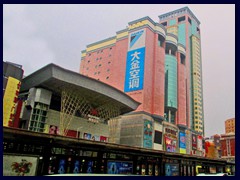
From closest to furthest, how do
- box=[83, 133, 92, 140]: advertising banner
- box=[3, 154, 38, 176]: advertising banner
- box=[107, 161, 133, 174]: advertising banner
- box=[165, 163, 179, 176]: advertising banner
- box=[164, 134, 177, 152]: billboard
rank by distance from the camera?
box=[3, 154, 38, 176]: advertising banner
box=[107, 161, 133, 174]: advertising banner
box=[165, 163, 179, 176]: advertising banner
box=[83, 133, 92, 140]: advertising banner
box=[164, 134, 177, 152]: billboard

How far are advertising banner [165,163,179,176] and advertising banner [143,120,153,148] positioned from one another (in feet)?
82.9

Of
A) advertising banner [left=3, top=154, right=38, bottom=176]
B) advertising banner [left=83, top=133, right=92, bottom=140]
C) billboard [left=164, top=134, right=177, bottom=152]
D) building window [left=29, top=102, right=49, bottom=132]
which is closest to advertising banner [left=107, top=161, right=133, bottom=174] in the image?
advertising banner [left=3, top=154, right=38, bottom=176]

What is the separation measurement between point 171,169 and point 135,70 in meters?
39.6

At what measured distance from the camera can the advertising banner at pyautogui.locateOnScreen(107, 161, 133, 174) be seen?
29203 mm

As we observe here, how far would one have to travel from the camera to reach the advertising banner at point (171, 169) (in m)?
37.1

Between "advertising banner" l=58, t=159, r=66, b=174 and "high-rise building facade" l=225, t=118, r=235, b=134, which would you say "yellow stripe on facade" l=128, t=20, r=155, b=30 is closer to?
"advertising banner" l=58, t=159, r=66, b=174

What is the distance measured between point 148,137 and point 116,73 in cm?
2487

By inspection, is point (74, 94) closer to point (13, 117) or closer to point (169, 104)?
point (13, 117)

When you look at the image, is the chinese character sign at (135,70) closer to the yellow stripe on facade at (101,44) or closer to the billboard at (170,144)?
the yellow stripe on facade at (101,44)

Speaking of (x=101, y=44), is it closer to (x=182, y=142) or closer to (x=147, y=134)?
(x=147, y=134)

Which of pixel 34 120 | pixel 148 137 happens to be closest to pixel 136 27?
pixel 148 137

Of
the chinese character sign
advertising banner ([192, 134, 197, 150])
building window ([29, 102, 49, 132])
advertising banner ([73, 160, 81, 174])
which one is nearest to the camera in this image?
advertising banner ([73, 160, 81, 174])

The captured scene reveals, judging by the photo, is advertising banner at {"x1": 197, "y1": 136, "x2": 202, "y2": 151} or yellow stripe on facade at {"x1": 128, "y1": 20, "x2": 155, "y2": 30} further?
advertising banner at {"x1": 197, "y1": 136, "x2": 202, "y2": 151}

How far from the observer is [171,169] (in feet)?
125
